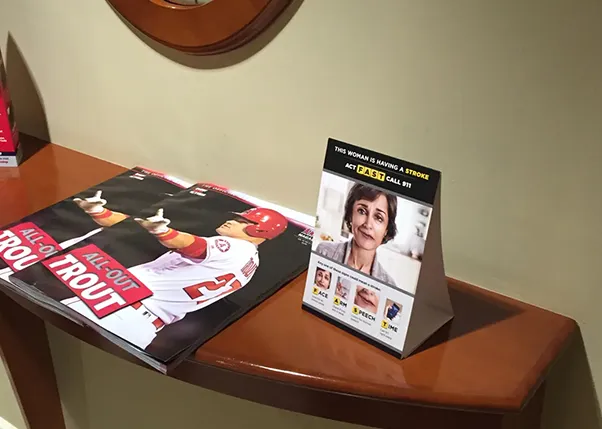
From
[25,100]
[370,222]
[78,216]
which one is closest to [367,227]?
[370,222]

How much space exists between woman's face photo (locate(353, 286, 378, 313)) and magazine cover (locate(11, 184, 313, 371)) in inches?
5.2

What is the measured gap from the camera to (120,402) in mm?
1392

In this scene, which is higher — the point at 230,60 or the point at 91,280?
the point at 230,60

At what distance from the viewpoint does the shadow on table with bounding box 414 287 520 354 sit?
2.53ft

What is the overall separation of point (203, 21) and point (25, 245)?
392 mm

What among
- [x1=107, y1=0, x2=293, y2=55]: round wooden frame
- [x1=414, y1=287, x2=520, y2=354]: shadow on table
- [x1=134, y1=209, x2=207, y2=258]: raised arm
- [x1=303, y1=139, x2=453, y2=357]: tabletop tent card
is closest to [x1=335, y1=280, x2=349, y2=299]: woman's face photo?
Result: [x1=303, y1=139, x2=453, y2=357]: tabletop tent card

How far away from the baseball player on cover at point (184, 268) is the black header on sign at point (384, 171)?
21 centimetres

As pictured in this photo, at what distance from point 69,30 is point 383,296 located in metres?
0.74

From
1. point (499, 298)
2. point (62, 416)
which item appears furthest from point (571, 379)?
point (62, 416)

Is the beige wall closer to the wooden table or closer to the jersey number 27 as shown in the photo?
the wooden table

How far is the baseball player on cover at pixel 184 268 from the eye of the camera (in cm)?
76

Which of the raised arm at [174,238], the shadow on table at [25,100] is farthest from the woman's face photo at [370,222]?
the shadow on table at [25,100]

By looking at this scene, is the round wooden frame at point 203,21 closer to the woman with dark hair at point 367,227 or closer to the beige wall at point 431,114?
the beige wall at point 431,114

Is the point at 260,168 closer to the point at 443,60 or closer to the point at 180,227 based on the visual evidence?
A: the point at 180,227
